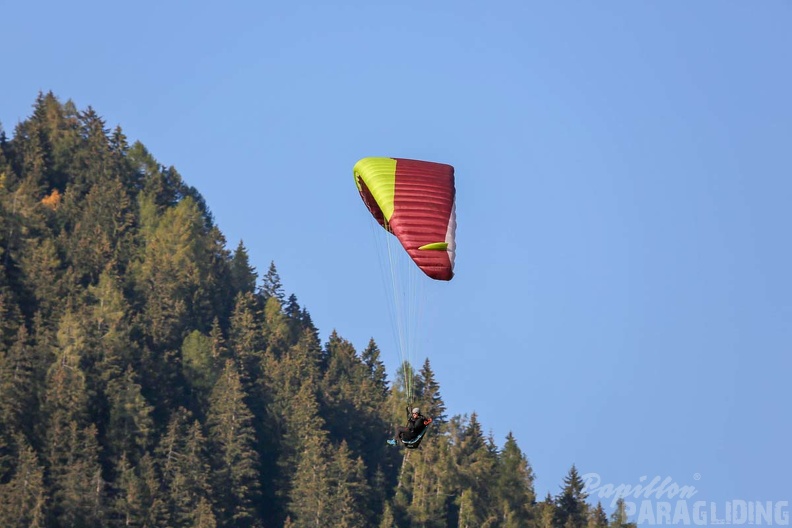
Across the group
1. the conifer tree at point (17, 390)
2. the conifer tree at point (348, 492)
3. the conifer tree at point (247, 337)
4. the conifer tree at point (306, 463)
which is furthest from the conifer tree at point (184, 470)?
the conifer tree at point (247, 337)

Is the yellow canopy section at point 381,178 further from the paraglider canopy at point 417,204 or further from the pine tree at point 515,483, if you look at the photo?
the pine tree at point 515,483

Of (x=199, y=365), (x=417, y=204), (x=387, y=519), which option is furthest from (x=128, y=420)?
(x=417, y=204)

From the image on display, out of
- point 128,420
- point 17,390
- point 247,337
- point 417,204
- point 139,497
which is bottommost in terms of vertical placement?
point 417,204

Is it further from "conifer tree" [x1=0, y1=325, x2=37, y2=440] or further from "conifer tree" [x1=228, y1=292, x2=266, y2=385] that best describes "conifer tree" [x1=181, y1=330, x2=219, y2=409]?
"conifer tree" [x1=0, y1=325, x2=37, y2=440]

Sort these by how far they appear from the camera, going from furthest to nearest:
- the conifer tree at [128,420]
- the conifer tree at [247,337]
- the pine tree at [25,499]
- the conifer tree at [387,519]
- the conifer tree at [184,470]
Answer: the conifer tree at [247,337] → the conifer tree at [128,420] → the conifer tree at [387,519] → the conifer tree at [184,470] → the pine tree at [25,499]

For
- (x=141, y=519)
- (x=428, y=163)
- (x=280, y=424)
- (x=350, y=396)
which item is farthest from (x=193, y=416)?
(x=428, y=163)

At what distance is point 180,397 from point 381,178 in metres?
72.1

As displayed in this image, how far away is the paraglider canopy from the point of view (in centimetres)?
3978

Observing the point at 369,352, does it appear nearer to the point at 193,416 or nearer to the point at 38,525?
the point at 193,416

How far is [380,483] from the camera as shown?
10394cm

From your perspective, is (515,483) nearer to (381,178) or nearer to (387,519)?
(387,519)

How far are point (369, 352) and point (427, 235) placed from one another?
8568cm

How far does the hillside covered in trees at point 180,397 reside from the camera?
93.6 meters

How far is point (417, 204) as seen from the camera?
41.5 metres
